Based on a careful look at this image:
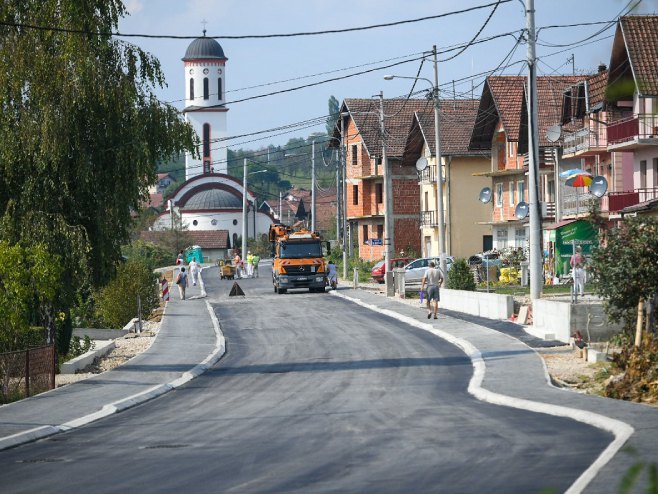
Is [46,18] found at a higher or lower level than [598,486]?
higher

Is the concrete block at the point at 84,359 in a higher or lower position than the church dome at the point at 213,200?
lower

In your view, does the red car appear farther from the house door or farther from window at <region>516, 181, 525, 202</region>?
the house door

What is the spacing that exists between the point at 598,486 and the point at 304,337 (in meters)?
26.8

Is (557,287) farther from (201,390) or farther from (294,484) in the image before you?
(294,484)

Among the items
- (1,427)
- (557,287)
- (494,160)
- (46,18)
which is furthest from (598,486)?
(494,160)

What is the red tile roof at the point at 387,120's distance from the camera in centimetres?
8850

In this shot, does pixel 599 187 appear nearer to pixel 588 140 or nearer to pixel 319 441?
pixel 588 140

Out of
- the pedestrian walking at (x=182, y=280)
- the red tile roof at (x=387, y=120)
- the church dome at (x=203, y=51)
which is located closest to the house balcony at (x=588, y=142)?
the pedestrian walking at (x=182, y=280)

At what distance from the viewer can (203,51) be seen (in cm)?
16125

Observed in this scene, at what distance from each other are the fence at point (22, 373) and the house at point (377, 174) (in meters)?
62.4

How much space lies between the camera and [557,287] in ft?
172

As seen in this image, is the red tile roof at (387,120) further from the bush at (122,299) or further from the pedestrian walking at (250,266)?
the bush at (122,299)

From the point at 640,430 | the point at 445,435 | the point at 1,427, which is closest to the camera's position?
the point at 640,430

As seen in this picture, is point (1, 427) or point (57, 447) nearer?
point (57, 447)
